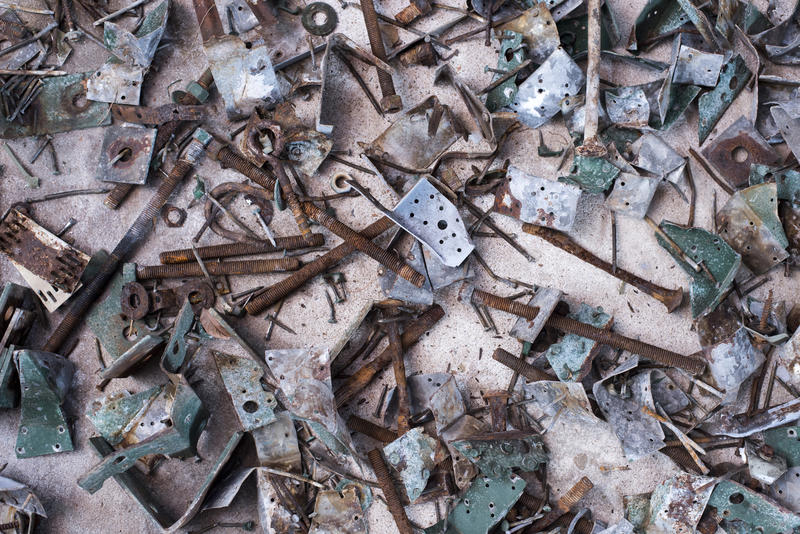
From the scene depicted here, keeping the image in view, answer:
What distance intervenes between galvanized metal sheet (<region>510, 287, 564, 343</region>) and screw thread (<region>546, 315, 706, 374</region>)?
0.06m

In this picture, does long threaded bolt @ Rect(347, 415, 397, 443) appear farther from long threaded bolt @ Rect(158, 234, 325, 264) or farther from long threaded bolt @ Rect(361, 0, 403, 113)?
long threaded bolt @ Rect(361, 0, 403, 113)

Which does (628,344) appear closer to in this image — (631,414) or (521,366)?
(631,414)

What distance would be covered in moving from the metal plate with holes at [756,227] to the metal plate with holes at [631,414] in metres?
0.82

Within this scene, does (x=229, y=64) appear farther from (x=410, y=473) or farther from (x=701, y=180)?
(x=701, y=180)

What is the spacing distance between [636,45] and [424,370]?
83.5 inches

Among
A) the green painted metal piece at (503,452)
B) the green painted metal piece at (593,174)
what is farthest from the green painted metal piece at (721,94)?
the green painted metal piece at (503,452)

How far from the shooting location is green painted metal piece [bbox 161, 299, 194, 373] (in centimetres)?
359

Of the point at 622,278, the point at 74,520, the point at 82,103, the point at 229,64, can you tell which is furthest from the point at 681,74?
the point at 74,520

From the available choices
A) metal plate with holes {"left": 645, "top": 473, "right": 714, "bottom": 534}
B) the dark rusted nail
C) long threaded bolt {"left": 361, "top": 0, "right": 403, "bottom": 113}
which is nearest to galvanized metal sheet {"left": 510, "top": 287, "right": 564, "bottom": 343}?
the dark rusted nail

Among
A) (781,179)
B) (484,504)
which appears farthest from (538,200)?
(484,504)

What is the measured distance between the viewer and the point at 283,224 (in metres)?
3.82

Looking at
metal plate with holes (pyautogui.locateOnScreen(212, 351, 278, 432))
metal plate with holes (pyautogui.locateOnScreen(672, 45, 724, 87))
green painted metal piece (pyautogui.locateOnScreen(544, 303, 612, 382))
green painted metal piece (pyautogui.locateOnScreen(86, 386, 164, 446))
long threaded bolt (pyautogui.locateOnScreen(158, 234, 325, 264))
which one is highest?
metal plate with holes (pyautogui.locateOnScreen(672, 45, 724, 87))

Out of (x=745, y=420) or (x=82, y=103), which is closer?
(x=745, y=420)

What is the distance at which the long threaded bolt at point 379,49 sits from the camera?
146 inches
